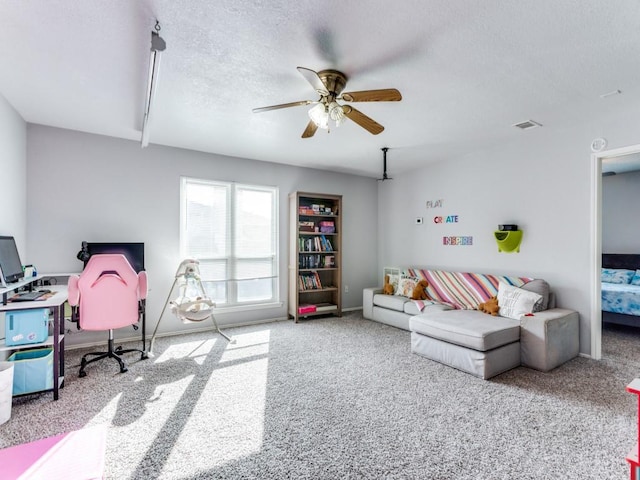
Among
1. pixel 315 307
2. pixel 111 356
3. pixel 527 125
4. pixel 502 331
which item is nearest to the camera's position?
pixel 502 331

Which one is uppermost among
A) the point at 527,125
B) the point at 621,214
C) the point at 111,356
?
the point at 527,125

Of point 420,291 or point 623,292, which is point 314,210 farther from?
point 623,292

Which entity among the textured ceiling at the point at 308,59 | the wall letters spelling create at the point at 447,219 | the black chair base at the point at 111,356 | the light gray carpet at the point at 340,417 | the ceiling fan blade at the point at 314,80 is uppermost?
the textured ceiling at the point at 308,59

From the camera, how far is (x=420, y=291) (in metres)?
4.73

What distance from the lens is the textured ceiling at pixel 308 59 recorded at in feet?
5.93

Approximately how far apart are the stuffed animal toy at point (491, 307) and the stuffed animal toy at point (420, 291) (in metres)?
0.91

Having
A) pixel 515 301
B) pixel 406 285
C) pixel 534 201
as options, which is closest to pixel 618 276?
pixel 534 201

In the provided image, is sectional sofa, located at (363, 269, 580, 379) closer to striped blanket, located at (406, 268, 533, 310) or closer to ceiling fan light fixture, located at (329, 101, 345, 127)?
striped blanket, located at (406, 268, 533, 310)

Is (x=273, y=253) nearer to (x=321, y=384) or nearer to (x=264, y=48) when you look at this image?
(x=321, y=384)

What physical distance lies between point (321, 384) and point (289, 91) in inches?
104

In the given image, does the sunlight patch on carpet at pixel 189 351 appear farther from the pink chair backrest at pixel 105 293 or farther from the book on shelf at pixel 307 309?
the book on shelf at pixel 307 309

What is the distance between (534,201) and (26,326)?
5.30 m

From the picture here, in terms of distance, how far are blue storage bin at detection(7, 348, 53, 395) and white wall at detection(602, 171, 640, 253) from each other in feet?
26.9

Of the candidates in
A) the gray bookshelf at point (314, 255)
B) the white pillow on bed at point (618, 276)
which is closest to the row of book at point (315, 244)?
the gray bookshelf at point (314, 255)
